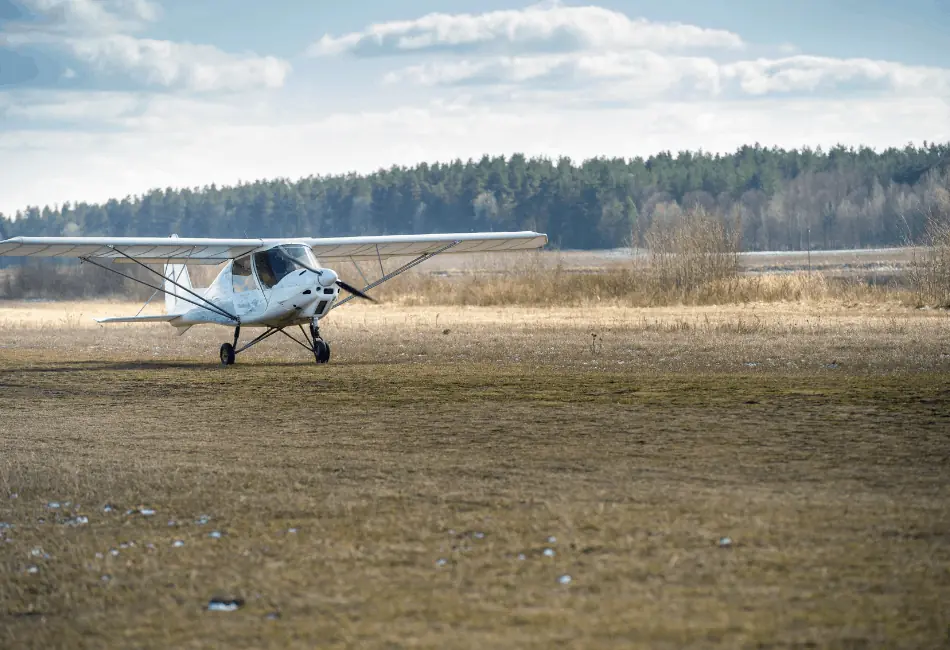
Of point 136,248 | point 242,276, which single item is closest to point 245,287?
point 242,276

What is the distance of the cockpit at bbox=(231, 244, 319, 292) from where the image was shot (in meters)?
→ 24.3

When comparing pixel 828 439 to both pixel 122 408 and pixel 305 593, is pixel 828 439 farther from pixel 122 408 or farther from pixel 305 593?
pixel 122 408

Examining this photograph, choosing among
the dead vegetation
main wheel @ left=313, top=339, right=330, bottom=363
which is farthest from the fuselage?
the dead vegetation

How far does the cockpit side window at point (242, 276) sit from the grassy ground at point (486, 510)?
5.12 metres

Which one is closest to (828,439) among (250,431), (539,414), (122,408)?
(539,414)

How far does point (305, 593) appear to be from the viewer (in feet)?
22.4

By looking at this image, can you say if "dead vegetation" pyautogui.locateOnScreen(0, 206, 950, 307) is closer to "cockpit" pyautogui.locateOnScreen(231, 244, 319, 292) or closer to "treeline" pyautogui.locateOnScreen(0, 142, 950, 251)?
"cockpit" pyautogui.locateOnScreen(231, 244, 319, 292)

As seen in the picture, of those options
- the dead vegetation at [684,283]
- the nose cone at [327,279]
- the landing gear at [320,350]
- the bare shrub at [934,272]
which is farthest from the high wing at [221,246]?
the dead vegetation at [684,283]

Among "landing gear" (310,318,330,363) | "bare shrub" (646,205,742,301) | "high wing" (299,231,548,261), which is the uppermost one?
"high wing" (299,231,548,261)

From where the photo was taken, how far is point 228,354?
24.4 m

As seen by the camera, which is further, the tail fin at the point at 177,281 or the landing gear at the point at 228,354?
the tail fin at the point at 177,281

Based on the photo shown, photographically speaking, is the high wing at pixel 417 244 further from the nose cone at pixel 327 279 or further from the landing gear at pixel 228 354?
the landing gear at pixel 228 354

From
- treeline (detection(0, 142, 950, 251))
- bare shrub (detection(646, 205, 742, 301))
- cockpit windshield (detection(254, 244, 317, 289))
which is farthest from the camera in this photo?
treeline (detection(0, 142, 950, 251))

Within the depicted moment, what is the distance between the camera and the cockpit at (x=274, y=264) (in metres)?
24.3
